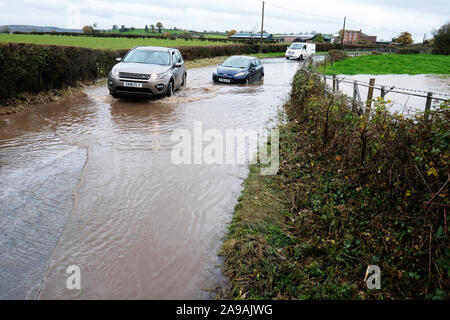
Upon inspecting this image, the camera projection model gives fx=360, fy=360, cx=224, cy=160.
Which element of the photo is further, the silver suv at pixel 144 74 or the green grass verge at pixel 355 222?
the silver suv at pixel 144 74

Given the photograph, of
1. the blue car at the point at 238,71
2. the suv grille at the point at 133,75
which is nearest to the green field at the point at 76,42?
the blue car at the point at 238,71

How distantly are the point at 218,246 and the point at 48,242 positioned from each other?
200 cm

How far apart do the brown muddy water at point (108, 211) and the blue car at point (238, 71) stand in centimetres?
909

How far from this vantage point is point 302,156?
722cm

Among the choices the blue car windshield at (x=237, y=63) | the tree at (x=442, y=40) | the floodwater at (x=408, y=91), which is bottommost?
the floodwater at (x=408, y=91)

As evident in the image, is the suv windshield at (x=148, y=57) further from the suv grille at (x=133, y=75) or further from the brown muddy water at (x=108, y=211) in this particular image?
the brown muddy water at (x=108, y=211)

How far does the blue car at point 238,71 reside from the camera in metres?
18.2

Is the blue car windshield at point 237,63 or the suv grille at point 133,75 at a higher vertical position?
the blue car windshield at point 237,63

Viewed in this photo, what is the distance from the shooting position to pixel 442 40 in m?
56.8

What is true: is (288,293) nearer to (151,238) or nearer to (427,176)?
(151,238)

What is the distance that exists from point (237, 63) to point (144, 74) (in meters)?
8.52

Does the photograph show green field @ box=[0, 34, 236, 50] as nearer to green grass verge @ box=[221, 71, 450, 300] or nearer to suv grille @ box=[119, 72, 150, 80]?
suv grille @ box=[119, 72, 150, 80]

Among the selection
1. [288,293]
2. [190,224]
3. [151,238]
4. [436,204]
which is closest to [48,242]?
[151,238]

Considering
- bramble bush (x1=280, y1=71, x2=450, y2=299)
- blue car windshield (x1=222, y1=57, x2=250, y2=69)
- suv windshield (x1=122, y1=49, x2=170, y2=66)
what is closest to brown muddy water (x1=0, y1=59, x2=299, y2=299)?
bramble bush (x1=280, y1=71, x2=450, y2=299)
